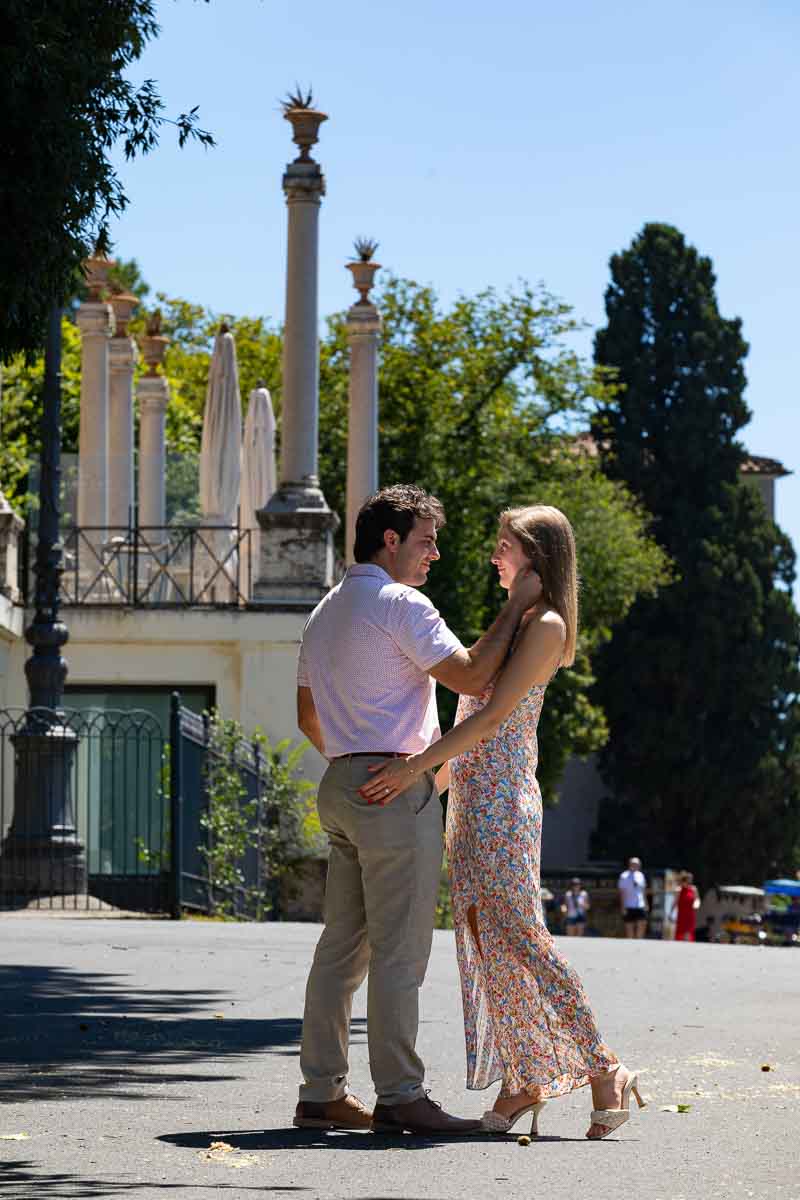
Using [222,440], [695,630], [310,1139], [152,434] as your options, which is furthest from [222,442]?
[695,630]

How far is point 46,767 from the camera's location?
68.4ft

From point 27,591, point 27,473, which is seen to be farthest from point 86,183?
point 27,473

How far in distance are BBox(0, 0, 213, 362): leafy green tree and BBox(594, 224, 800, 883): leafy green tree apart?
5156 cm

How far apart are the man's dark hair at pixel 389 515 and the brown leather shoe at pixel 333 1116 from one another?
1.63 metres

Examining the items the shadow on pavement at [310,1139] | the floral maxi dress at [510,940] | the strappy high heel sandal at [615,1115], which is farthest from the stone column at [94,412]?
the strappy high heel sandal at [615,1115]

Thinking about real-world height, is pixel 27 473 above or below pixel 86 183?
above

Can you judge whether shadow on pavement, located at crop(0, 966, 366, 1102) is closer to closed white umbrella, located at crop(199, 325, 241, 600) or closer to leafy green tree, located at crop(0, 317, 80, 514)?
closed white umbrella, located at crop(199, 325, 241, 600)

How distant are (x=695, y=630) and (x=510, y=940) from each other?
189 ft

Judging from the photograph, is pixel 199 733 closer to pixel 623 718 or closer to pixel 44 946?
pixel 44 946

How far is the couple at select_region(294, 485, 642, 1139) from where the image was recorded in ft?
22.3

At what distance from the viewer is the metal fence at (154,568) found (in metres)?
29.6

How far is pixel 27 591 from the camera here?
29.6 metres

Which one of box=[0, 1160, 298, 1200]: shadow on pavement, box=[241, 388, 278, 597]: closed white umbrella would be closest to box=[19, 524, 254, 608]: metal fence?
box=[241, 388, 278, 597]: closed white umbrella

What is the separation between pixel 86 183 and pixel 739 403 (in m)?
54.7
